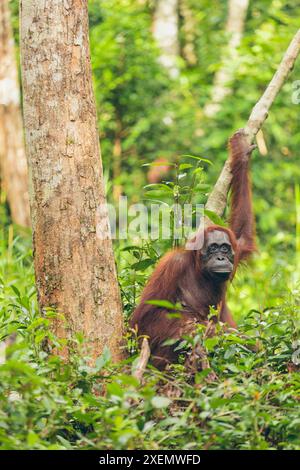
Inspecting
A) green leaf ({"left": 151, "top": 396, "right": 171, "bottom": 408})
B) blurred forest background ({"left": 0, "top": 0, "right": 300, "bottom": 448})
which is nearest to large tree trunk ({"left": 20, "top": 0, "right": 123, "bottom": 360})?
green leaf ({"left": 151, "top": 396, "right": 171, "bottom": 408})

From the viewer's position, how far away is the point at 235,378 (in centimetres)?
367

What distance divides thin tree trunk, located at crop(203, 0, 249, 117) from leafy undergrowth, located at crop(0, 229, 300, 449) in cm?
771

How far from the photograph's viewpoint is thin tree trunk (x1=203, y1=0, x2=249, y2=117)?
1115 cm

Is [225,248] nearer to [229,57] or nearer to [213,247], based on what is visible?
[213,247]

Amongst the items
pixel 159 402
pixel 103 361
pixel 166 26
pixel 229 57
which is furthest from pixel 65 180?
pixel 166 26

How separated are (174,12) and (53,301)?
9227 millimetres

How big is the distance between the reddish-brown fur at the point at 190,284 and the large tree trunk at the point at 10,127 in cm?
425

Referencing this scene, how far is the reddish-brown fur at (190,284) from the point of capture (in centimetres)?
448

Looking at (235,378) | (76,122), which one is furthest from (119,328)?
(76,122)

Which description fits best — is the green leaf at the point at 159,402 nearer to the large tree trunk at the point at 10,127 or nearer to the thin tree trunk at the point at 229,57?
the large tree trunk at the point at 10,127

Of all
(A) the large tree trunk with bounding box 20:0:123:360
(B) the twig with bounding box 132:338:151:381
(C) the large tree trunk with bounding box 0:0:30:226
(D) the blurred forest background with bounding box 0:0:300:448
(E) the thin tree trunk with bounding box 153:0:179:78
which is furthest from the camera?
(E) the thin tree trunk with bounding box 153:0:179:78

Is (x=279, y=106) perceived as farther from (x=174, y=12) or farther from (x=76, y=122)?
(x=76, y=122)

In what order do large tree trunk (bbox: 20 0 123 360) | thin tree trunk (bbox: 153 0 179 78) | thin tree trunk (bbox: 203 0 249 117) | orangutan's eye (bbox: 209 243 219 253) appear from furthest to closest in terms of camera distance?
thin tree trunk (bbox: 153 0 179 78), thin tree trunk (bbox: 203 0 249 117), orangutan's eye (bbox: 209 243 219 253), large tree trunk (bbox: 20 0 123 360)

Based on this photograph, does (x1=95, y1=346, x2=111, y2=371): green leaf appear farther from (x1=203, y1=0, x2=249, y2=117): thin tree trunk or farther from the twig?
(x1=203, y1=0, x2=249, y2=117): thin tree trunk
